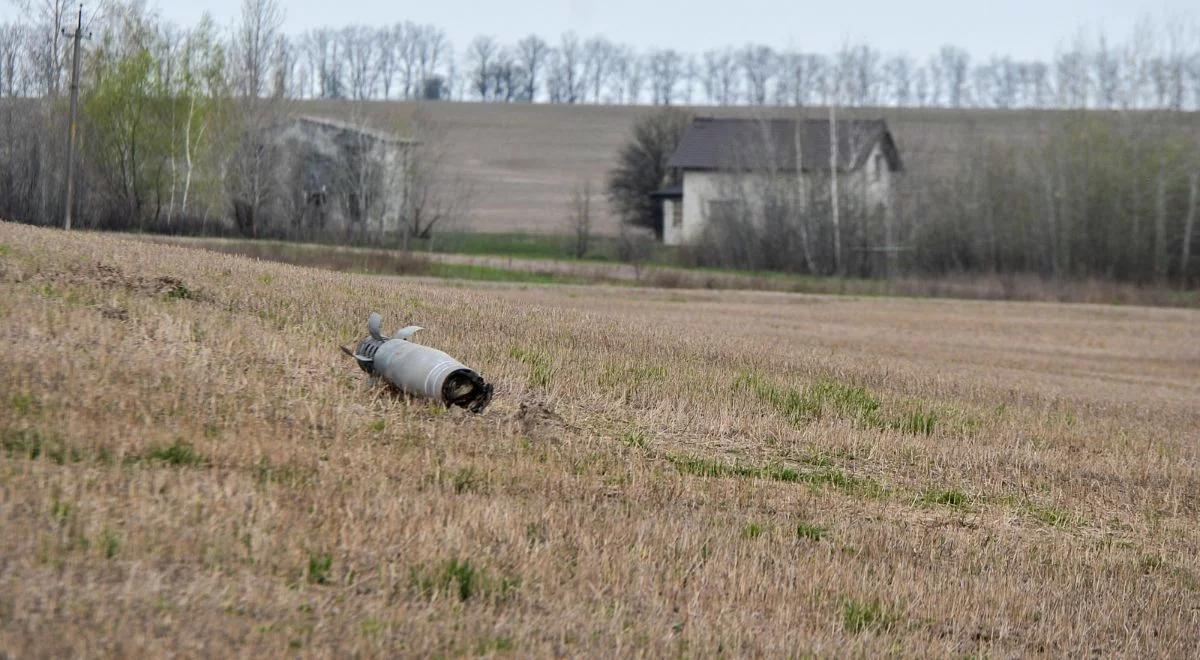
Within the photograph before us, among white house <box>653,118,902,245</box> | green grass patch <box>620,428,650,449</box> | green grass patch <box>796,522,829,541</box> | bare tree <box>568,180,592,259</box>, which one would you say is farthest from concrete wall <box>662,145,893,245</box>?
green grass patch <box>796,522,829,541</box>

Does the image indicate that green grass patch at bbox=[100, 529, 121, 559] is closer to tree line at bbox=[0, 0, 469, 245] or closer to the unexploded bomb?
the unexploded bomb

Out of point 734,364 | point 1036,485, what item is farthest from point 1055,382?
point 1036,485

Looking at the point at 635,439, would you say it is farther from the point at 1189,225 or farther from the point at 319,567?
the point at 1189,225

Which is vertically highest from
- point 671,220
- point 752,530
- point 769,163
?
point 769,163

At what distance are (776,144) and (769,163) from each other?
4.24 meters

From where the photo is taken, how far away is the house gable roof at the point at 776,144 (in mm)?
Answer: 61938

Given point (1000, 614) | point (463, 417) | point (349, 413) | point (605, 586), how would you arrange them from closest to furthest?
1. point (605, 586)
2. point (1000, 614)
3. point (349, 413)
4. point (463, 417)

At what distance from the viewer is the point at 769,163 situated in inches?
2411

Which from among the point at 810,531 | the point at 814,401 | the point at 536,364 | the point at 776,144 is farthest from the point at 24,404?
the point at 776,144

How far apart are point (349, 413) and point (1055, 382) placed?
15.0 meters

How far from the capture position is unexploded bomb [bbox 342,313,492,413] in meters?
9.23

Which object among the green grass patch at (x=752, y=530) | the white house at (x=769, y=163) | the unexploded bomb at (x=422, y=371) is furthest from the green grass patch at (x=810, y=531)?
the white house at (x=769, y=163)

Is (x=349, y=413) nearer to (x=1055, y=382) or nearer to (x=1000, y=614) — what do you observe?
(x=1000, y=614)

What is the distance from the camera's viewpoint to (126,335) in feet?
31.4
